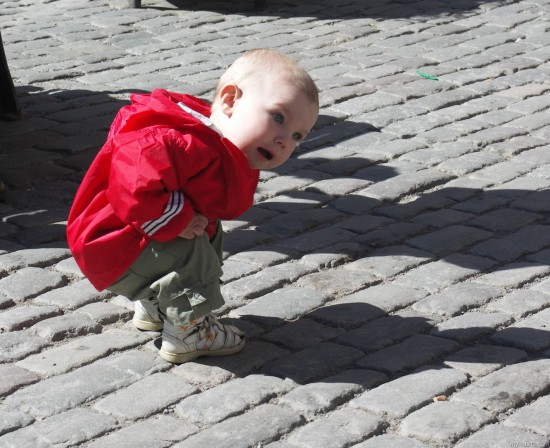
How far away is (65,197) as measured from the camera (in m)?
5.41

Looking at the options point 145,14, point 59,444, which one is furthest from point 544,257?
point 145,14

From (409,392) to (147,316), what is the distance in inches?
41.7

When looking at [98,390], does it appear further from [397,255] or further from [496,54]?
[496,54]

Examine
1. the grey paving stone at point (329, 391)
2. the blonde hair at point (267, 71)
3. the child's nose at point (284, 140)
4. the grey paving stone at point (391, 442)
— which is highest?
the blonde hair at point (267, 71)

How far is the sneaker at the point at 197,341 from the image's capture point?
3746 mm

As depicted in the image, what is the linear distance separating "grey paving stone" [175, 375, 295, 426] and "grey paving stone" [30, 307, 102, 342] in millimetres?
697

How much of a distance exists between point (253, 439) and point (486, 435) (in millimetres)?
682

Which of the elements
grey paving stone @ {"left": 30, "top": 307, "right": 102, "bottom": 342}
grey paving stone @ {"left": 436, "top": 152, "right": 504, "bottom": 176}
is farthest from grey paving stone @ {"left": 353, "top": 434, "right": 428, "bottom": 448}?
grey paving stone @ {"left": 436, "top": 152, "right": 504, "bottom": 176}

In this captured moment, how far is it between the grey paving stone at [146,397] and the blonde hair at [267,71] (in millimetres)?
986

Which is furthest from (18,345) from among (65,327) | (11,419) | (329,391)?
(329,391)

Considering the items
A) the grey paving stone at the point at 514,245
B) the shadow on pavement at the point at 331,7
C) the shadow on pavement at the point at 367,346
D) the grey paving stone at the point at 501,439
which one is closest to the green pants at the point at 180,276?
the shadow on pavement at the point at 367,346

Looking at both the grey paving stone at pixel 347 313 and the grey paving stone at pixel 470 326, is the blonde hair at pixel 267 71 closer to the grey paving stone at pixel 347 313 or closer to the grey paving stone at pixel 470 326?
the grey paving stone at pixel 347 313

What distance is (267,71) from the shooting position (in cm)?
366

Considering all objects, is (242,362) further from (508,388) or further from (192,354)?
(508,388)
